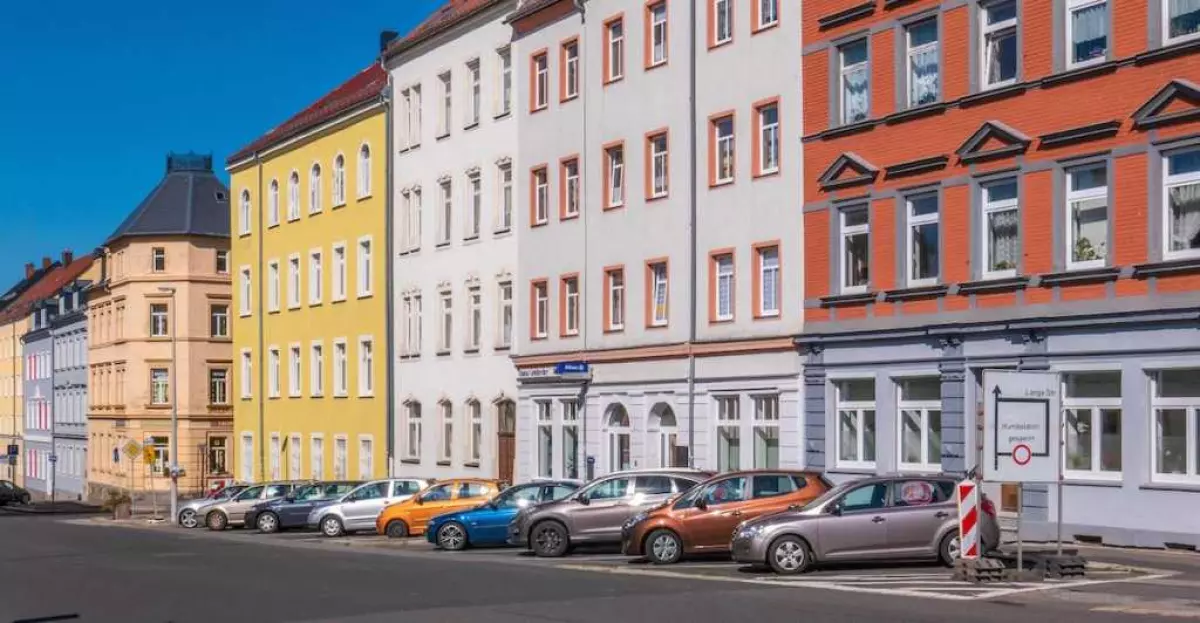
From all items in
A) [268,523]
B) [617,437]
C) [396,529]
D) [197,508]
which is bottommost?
[197,508]

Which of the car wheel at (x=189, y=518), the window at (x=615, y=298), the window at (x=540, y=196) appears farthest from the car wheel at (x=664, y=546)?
the car wheel at (x=189, y=518)

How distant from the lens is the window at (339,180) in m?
61.8

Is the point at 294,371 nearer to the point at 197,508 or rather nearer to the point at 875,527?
the point at 197,508

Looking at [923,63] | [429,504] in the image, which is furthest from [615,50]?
[429,504]

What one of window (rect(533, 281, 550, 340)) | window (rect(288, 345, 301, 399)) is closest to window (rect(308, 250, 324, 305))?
window (rect(288, 345, 301, 399))

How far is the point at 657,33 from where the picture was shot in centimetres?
4362

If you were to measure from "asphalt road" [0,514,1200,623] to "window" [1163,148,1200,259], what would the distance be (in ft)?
30.6

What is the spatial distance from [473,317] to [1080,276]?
84.0 feet

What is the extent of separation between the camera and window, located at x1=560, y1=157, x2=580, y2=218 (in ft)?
155

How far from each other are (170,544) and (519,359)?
12.0 meters

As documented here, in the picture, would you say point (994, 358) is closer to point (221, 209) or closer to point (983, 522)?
point (983, 522)

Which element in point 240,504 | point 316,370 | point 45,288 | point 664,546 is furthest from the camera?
point 45,288

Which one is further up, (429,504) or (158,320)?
(158,320)

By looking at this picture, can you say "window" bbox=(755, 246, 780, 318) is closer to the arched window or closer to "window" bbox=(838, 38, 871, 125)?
"window" bbox=(838, 38, 871, 125)
